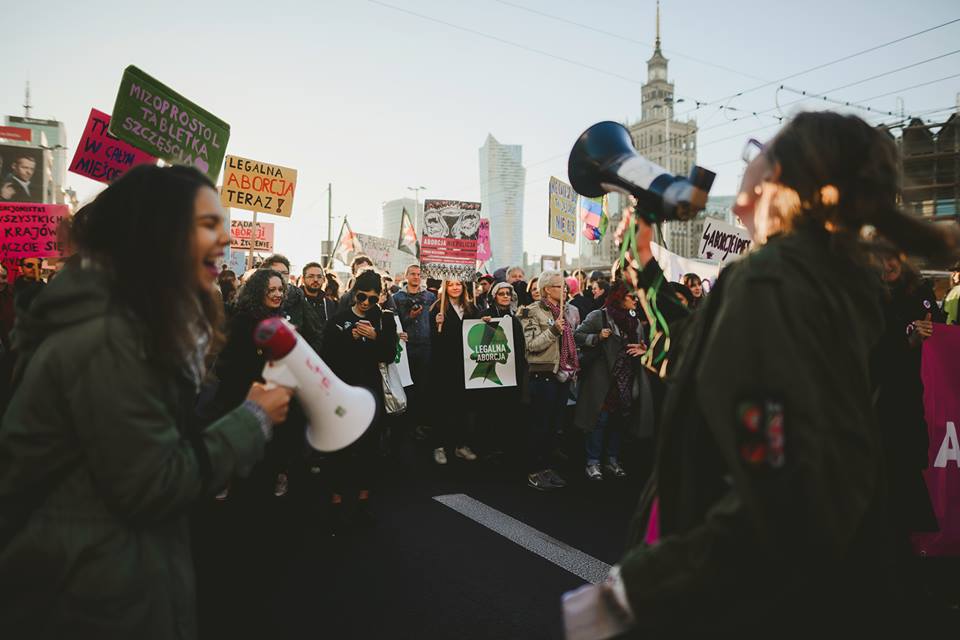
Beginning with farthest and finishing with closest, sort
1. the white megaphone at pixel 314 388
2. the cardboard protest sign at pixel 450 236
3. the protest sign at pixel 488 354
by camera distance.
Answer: the cardboard protest sign at pixel 450 236, the protest sign at pixel 488 354, the white megaphone at pixel 314 388

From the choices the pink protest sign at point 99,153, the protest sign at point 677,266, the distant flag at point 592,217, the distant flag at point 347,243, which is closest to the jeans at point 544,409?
the protest sign at point 677,266

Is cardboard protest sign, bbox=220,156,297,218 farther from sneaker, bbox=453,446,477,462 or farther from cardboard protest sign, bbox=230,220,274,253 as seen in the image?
cardboard protest sign, bbox=230,220,274,253

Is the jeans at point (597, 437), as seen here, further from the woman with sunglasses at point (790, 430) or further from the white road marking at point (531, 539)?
the woman with sunglasses at point (790, 430)

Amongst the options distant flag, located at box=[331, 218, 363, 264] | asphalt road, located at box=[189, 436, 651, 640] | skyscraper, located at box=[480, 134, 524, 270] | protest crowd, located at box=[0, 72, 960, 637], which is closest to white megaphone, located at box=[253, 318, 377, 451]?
protest crowd, located at box=[0, 72, 960, 637]

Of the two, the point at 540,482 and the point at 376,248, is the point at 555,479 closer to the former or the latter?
the point at 540,482

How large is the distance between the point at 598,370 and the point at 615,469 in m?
1.09

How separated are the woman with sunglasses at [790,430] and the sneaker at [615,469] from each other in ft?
18.3

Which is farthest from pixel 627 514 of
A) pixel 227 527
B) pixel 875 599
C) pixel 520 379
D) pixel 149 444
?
pixel 149 444

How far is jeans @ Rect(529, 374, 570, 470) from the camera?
255 inches

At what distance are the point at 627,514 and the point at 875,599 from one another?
14.1ft

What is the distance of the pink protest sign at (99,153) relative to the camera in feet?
17.6

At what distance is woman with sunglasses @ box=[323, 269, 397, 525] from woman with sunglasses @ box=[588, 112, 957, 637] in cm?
395

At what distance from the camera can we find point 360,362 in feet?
16.9

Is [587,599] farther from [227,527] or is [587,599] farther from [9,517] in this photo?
[227,527]
